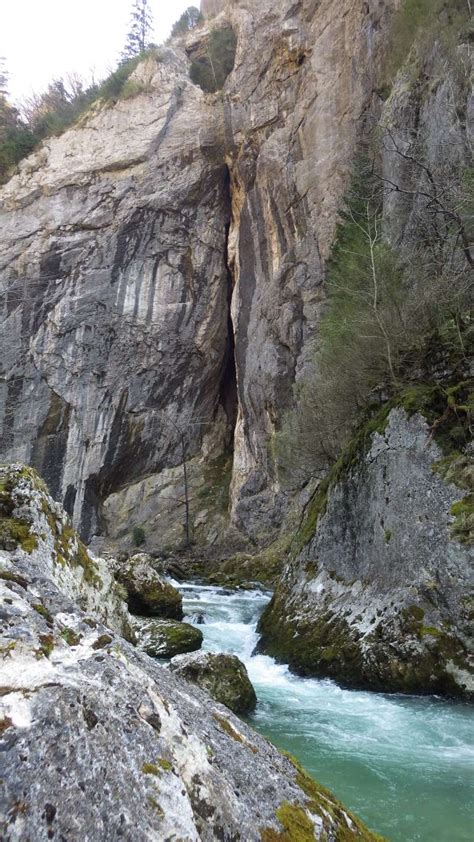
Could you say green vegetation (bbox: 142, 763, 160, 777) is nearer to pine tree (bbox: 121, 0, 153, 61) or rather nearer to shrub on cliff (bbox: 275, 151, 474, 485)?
shrub on cliff (bbox: 275, 151, 474, 485)

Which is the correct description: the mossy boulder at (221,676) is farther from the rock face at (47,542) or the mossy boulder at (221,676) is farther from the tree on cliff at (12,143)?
the tree on cliff at (12,143)

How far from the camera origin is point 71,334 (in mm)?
34438

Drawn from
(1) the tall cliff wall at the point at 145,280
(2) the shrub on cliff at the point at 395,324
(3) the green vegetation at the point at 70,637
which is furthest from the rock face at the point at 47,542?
(1) the tall cliff wall at the point at 145,280

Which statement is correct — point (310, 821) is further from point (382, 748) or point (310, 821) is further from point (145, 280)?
point (145, 280)

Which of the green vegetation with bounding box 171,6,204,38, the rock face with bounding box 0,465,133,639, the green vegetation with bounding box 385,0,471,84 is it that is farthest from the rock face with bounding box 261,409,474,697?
the green vegetation with bounding box 171,6,204,38

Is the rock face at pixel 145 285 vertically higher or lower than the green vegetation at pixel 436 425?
higher

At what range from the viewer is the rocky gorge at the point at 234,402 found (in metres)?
2.27

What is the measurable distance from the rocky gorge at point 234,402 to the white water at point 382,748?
0.43 meters

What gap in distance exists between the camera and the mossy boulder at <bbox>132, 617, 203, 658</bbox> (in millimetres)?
9203

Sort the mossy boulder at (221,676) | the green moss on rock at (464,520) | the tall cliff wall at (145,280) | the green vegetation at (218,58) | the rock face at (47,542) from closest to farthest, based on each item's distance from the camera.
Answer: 1. the rock face at (47,542)
2. the mossy boulder at (221,676)
3. the green moss on rock at (464,520)
4. the tall cliff wall at (145,280)
5. the green vegetation at (218,58)

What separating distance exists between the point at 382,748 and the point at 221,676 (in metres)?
2.05

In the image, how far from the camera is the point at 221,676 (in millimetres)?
6848

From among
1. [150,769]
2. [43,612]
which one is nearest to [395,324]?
[43,612]

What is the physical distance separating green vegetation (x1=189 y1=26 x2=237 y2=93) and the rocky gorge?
0.37 meters
